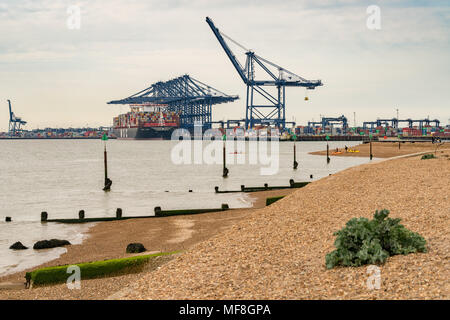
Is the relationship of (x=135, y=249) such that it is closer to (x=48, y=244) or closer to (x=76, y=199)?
(x=48, y=244)

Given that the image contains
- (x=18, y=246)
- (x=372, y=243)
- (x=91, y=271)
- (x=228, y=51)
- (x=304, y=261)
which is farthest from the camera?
(x=228, y=51)

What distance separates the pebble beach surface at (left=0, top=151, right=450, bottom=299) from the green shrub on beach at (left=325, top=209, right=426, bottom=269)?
9.4 inches

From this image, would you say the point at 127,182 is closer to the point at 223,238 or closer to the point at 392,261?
the point at 223,238

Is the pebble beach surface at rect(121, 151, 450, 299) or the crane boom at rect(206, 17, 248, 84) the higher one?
the crane boom at rect(206, 17, 248, 84)

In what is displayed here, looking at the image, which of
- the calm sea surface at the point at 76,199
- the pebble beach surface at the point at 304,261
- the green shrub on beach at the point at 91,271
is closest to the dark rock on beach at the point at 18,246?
the calm sea surface at the point at 76,199

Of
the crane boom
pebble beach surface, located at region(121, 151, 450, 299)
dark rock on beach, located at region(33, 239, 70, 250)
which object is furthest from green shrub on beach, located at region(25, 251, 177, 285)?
the crane boom

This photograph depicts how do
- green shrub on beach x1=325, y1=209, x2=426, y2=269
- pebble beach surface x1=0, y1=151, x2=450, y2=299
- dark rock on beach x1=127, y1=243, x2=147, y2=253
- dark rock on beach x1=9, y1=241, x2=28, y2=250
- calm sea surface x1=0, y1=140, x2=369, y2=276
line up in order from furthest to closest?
Answer: 1. calm sea surface x1=0, y1=140, x2=369, y2=276
2. dark rock on beach x1=9, y1=241, x2=28, y2=250
3. dark rock on beach x1=127, y1=243, x2=147, y2=253
4. green shrub on beach x1=325, y1=209, x2=426, y2=269
5. pebble beach surface x1=0, y1=151, x2=450, y2=299

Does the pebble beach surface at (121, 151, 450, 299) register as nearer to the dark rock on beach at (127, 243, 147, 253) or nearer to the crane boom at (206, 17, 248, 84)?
the dark rock on beach at (127, 243, 147, 253)

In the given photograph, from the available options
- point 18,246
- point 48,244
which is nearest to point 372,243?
point 48,244

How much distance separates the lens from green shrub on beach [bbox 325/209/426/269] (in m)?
10.2

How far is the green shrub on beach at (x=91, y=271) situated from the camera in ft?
46.7

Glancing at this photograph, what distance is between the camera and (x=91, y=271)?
14.4m

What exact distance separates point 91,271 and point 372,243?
822 cm

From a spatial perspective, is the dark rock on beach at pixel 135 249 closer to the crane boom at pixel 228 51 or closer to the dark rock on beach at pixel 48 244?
the dark rock on beach at pixel 48 244
